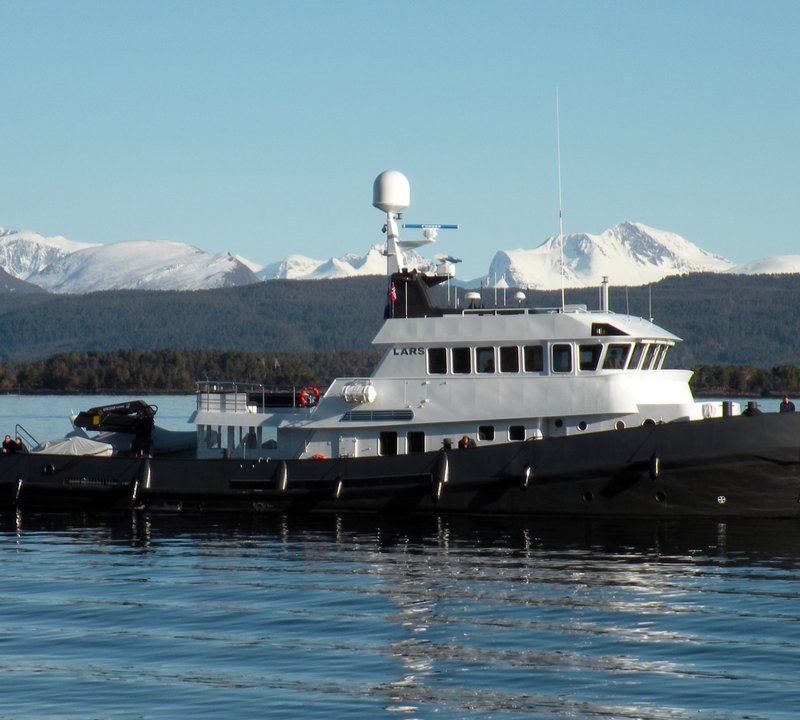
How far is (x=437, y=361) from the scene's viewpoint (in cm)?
2434

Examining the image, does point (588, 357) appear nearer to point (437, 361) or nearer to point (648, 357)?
point (648, 357)

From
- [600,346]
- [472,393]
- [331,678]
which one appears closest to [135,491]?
[472,393]

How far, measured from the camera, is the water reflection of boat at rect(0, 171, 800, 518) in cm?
2252

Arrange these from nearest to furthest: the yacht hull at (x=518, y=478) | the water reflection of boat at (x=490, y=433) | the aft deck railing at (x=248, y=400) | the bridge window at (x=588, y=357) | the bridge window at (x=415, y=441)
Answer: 1. the yacht hull at (x=518, y=478)
2. the water reflection of boat at (x=490, y=433)
3. the bridge window at (x=588, y=357)
4. the bridge window at (x=415, y=441)
5. the aft deck railing at (x=248, y=400)

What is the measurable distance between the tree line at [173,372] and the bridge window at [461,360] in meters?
90.5

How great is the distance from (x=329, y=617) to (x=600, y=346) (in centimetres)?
907

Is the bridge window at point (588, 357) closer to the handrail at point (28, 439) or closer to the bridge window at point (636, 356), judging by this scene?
the bridge window at point (636, 356)

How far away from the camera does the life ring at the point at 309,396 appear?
85.3ft

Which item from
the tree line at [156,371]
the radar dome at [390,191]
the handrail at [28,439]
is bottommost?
the handrail at [28,439]

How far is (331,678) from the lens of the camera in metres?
13.6

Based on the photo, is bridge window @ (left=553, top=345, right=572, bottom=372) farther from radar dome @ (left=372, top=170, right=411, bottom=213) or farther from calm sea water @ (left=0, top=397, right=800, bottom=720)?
radar dome @ (left=372, top=170, right=411, bottom=213)

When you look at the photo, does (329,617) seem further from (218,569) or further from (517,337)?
(517,337)

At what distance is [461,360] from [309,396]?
3560mm

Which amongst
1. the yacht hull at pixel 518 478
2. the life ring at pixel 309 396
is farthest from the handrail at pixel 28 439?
the life ring at pixel 309 396
